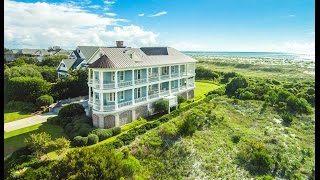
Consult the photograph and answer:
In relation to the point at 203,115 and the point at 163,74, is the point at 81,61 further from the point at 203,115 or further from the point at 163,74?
the point at 203,115

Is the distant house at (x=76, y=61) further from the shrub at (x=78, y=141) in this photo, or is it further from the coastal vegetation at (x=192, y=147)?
the shrub at (x=78, y=141)

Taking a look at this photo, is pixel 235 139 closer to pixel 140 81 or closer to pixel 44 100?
pixel 140 81

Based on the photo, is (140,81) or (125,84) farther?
(140,81)

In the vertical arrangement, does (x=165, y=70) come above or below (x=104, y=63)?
below

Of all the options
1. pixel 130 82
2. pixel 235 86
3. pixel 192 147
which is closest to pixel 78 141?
pixel 130 82

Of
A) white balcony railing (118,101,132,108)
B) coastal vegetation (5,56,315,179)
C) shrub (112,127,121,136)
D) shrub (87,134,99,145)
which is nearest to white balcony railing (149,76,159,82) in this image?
coastal vegetation (5,56,315,179)

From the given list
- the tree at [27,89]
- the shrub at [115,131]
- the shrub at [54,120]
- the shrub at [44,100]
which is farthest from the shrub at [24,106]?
the shrub at [115,131]
